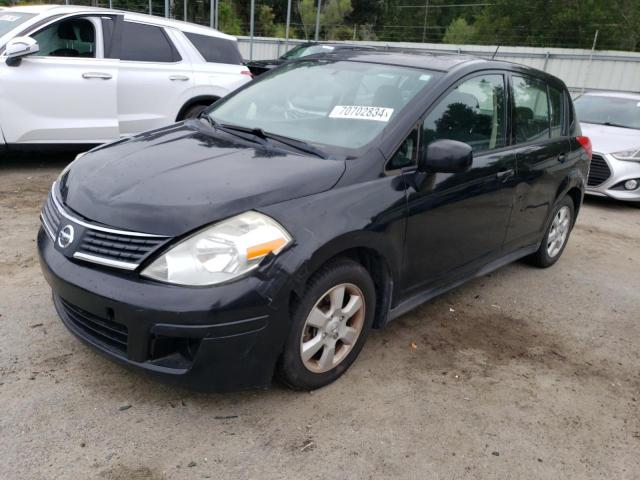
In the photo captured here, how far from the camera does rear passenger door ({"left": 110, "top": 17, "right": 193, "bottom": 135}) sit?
663 cm

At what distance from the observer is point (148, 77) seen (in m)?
6.76

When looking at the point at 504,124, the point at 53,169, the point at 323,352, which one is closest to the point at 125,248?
the point at 323,352

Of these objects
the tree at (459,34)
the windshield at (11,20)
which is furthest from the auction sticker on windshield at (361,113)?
the tree at (459,34)

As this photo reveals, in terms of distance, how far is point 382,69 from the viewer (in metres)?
3.58

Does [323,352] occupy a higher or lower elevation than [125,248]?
lower

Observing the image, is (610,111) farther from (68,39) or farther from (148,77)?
(68,39)

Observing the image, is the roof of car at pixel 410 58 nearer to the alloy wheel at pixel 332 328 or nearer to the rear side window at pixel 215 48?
the alloy wheel at pixel 332 328

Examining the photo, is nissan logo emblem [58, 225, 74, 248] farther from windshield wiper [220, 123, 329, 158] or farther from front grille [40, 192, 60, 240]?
windshield wiper [220, 123, 329, 158]

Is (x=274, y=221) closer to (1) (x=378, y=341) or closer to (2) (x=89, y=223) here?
(2) (x=89, y=223)

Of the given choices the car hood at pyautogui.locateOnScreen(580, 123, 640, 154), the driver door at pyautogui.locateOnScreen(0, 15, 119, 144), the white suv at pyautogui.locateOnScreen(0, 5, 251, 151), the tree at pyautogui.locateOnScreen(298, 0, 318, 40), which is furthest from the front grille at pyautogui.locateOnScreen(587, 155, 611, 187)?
the tree at pyautogui.locateOnScreen(298, 0, 318, 40)

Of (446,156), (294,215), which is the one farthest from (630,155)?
(294,215)

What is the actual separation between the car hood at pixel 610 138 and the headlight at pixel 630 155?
50 millimetres

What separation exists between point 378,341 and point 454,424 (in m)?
0.83

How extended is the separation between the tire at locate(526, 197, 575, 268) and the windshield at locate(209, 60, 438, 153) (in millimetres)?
2148
